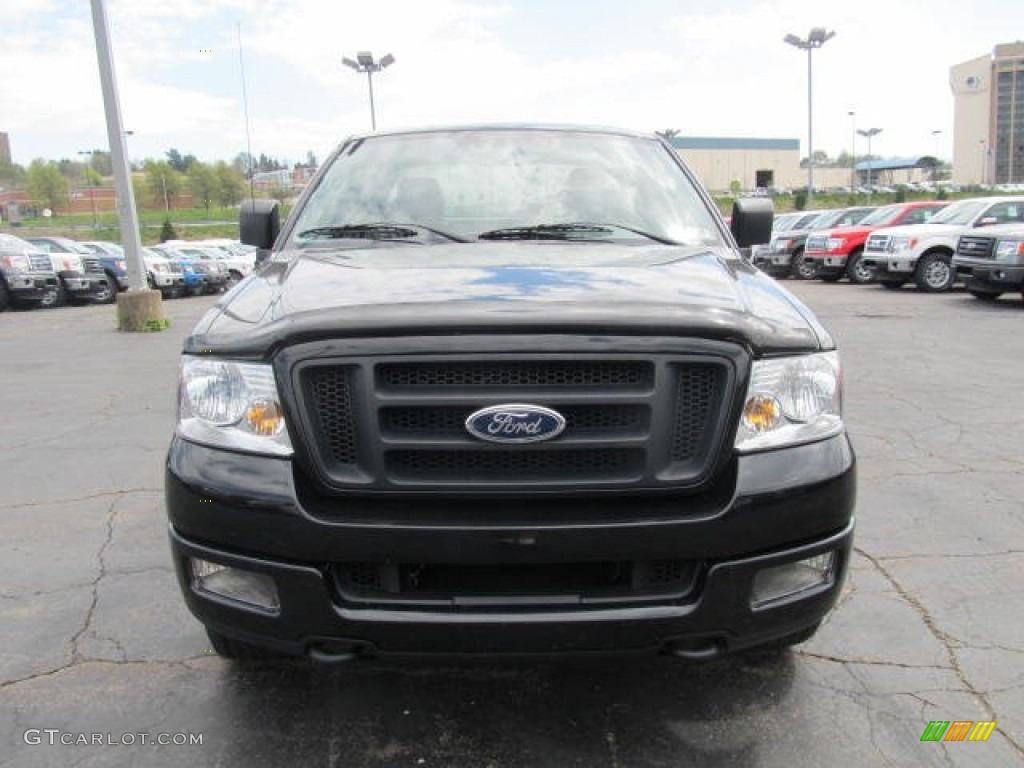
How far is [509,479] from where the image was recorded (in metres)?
2.16

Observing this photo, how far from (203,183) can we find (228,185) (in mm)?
3184

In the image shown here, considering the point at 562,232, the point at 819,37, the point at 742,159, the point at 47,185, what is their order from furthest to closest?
the point at 742,159 < the point at 47,185 < the point at 819,37 < the point at 562,232

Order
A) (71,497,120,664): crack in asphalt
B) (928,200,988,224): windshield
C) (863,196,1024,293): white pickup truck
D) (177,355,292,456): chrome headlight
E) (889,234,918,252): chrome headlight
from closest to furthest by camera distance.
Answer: (177,355,292,456): chrome headlight → (71,497,120,664): crack in asphalt → (928,200,988,224): windshield → (863,196,1024,293): white pickup truck → (889,234,918,252): chrome headlight

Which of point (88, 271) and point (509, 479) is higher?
point (88, 271)

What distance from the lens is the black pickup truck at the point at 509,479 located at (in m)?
2.12

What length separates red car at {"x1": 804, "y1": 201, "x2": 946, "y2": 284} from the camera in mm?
19562

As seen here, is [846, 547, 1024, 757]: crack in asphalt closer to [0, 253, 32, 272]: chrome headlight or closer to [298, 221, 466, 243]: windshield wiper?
[298, 221, 466, 243]: windshield wiper

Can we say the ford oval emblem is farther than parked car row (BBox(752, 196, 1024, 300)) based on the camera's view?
No

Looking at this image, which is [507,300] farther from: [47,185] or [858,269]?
[47,185]

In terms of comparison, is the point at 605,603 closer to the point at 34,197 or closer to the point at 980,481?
the point at 980,481

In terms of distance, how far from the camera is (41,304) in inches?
783

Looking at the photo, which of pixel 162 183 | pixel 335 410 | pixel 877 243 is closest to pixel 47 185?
pixel 162 183

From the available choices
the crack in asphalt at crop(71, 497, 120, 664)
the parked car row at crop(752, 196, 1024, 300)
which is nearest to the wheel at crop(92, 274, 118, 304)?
the parked car row at crop(752, 196, 1024, 300)

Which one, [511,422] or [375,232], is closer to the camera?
[511,422]
